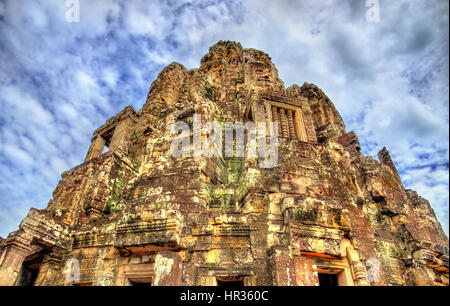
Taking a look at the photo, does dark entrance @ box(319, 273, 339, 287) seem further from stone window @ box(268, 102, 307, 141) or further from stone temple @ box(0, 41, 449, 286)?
stone window @ box(268, 102, 307, 141)

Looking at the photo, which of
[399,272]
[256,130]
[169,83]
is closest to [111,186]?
[256,130]

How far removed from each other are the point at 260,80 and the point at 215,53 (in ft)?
29.6

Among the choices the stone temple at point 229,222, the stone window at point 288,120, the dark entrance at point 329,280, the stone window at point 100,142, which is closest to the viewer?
the stone temple at point 229,222

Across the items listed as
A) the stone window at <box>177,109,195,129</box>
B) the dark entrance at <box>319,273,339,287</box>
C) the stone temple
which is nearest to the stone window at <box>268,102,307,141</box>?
the stone temple

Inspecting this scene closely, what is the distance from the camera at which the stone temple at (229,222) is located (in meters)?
6.70

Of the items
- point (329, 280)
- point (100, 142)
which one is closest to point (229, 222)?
point (329, 280)

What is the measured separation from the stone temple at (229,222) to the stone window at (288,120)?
0.06 m

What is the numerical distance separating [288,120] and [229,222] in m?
6.61

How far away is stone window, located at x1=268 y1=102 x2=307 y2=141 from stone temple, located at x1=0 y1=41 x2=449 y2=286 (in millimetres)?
64

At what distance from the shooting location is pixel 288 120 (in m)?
11.8

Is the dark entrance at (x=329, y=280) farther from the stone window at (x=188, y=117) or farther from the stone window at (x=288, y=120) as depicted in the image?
the stone window at (x=188, y=117)

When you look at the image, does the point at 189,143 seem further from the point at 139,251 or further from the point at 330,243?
the point at 330,243

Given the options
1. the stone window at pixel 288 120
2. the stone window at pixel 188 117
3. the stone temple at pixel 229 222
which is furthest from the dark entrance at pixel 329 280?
the stone window at pixel 188 117

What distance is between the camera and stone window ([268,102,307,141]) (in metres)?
11.2
